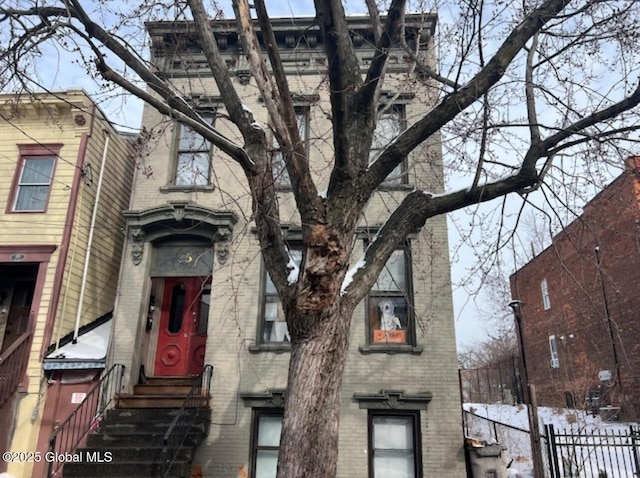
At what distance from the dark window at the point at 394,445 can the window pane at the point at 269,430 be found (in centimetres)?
166

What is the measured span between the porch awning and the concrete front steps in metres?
0.92

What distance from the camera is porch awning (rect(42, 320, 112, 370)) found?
9109 mm

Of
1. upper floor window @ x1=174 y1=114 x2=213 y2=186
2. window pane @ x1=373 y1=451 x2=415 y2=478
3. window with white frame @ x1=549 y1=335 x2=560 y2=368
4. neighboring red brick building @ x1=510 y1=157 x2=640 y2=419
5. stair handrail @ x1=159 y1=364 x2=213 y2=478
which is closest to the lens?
stair handrail @ x1=159 y1=364 x2=213 y2=478

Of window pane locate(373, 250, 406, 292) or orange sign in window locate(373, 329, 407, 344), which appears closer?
orange sign in window locate(373, 329, 407, 344)

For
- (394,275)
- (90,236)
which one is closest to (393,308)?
(394,275)

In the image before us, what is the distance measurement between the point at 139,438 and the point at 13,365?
10.2 feet

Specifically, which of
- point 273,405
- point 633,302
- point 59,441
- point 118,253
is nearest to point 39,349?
point 59,441

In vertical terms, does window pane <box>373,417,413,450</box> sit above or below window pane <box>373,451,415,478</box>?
above

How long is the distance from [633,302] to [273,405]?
46.8ft

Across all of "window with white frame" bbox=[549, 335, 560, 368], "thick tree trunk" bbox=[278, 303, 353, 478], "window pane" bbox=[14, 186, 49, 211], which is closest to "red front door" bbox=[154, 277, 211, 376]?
"window pane" bbox=[14, 186, 49, 211]

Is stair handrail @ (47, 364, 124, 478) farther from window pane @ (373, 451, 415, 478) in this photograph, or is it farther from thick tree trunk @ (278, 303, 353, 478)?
thick tree trunk @ (278, 303, 353, 478)

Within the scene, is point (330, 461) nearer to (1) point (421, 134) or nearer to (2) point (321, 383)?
(2) point (321, 383)

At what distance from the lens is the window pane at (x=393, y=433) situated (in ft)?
28.1

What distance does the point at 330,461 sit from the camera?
410cm
